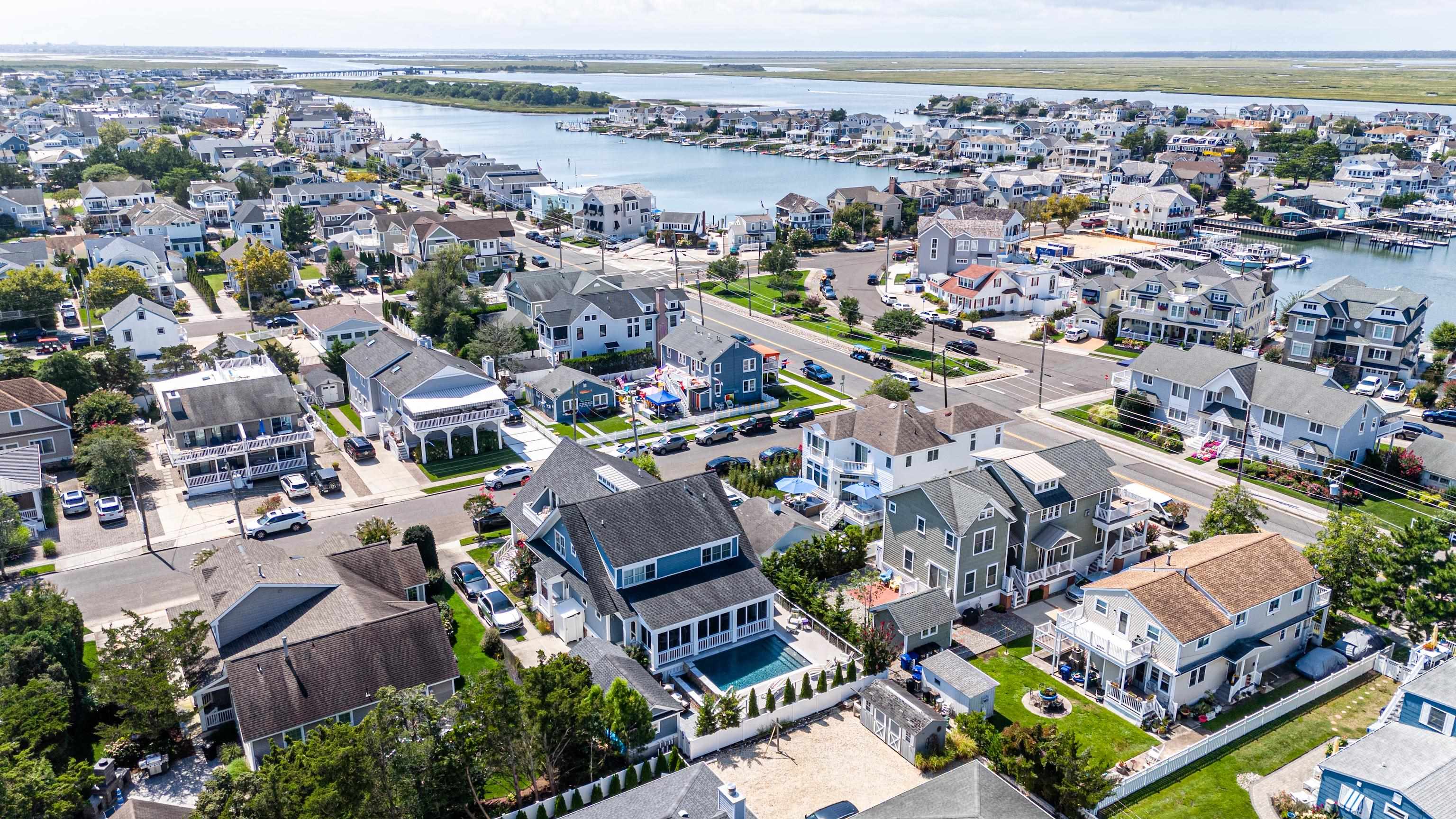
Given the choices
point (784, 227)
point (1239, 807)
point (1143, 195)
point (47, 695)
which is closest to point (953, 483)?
point (1239, 807)

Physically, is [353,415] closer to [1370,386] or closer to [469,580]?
[469,580]

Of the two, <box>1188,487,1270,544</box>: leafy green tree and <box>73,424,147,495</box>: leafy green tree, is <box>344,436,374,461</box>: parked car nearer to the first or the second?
<box>73,424,147,495</box>: leafy green tree

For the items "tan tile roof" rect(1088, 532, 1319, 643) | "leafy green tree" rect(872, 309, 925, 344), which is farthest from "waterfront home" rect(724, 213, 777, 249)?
"tan tile roof" rect(1088, 532, 1319, 643)

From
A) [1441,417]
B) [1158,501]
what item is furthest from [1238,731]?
[1441,417]

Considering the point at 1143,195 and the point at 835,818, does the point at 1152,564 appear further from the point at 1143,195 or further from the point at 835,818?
the point at 1143,195

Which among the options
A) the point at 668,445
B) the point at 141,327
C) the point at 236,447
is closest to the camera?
the point at 236,447
